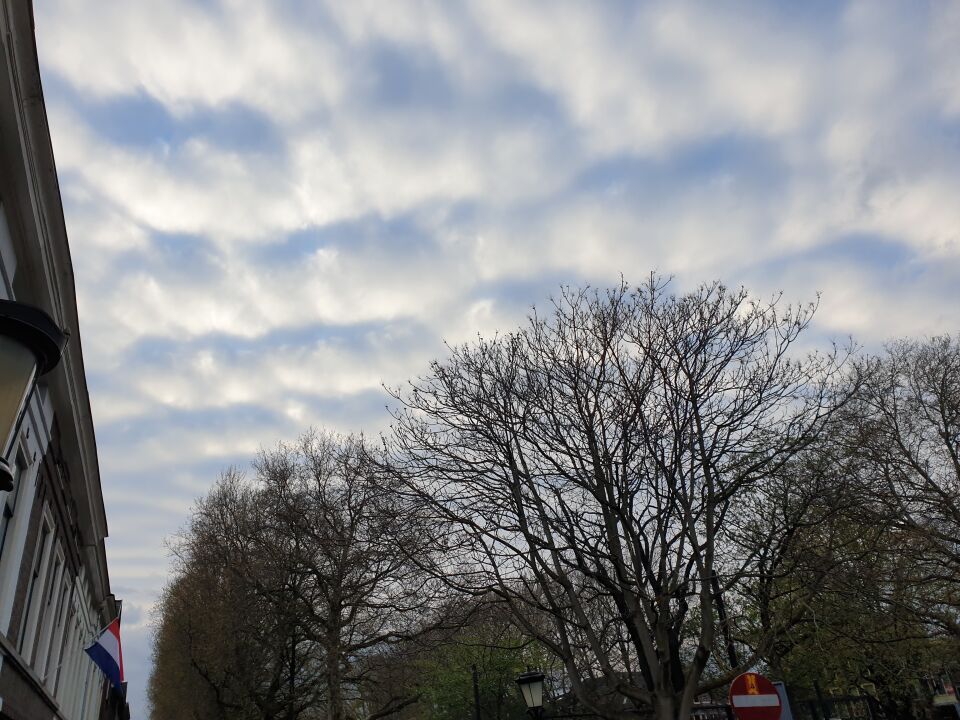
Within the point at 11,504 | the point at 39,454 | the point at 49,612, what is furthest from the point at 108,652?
the point at 11,504

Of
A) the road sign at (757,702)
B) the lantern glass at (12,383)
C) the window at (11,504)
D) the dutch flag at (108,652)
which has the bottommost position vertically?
the road sign at (757,702)

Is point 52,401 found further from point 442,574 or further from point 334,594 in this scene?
point 334,594

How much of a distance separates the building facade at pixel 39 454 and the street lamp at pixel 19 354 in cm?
32

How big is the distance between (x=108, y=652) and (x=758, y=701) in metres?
14.6

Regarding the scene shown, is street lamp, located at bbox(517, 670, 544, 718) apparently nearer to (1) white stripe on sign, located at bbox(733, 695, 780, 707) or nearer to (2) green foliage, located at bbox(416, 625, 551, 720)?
(1) white stripe on sign, located at bbox(733, 695, 780, 707)

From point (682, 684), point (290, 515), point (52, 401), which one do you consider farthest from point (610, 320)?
point (290, 515)

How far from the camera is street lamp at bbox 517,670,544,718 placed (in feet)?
47.3

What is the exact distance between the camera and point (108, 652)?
55.3 ft

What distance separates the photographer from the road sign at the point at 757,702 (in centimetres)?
923

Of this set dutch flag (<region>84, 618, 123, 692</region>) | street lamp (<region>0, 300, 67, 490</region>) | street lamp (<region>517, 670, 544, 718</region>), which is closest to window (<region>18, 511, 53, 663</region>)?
dutch flag (<region>84, 618, 123, 692</region>)

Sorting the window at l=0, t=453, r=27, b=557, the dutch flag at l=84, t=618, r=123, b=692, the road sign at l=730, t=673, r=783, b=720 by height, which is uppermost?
the window at l=0, t=453, r=27, b=557

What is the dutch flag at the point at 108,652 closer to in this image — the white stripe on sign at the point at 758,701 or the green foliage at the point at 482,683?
the white stripe on sign at the point at 758,701

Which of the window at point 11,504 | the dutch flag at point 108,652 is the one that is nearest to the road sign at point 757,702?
the window at point 11,504

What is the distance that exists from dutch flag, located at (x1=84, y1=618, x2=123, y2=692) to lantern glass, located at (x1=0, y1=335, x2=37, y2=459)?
54.4 feet
